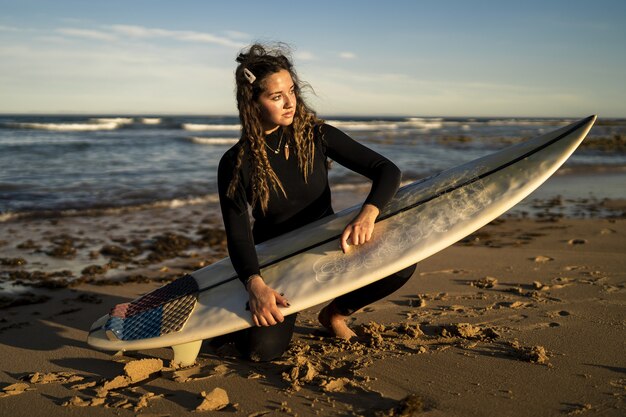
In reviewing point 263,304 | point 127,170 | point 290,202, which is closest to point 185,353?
Result: point 263,304

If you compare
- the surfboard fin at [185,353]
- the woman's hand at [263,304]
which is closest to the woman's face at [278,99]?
the woman's hand at [263,304]

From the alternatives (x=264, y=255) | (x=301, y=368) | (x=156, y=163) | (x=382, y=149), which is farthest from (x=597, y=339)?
(x=382, y=149)

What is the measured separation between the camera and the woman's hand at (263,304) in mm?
2453

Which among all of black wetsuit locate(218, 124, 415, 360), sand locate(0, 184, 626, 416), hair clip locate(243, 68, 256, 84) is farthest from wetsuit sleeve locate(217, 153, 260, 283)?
sand locate(0, 184, 626, 416)

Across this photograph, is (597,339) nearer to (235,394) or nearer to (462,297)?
(462,297)

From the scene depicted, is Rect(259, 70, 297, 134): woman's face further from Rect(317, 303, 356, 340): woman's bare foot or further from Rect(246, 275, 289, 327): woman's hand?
Rect(317, 303, 356, 340): woman's bare foot

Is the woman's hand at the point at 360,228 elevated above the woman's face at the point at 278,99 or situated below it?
below

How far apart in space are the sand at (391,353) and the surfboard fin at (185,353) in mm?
77

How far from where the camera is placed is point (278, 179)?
112 inches

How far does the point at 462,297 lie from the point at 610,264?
1433mm

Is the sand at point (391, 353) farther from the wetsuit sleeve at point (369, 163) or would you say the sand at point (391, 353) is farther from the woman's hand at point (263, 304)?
the wetsuit sleeve at point (369, 163)

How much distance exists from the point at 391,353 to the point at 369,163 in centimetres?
97

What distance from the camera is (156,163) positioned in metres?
13.6

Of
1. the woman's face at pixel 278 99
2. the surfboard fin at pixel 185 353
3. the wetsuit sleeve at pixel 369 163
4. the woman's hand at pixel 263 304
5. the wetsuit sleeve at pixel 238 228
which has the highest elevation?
the woman's face at pixel 278 99
